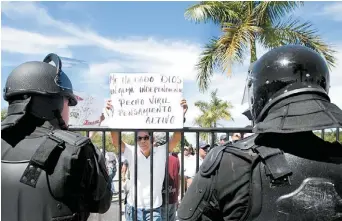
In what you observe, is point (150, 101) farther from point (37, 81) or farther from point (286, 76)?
point (286, 76)

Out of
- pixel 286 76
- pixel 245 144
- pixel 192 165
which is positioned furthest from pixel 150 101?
pixel 192 165

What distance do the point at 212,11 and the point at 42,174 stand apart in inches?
713

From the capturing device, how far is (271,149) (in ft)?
5.55

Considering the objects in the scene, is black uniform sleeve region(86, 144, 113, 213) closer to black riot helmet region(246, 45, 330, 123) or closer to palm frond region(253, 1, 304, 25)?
black riot helmet region(246, 45, 330, 123)

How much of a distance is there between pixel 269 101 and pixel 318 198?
0.49 m

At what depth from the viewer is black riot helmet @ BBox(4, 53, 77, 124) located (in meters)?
2.44

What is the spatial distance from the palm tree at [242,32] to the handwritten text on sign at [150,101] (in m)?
13.9

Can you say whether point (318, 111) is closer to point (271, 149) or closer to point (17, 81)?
point (271, 149)

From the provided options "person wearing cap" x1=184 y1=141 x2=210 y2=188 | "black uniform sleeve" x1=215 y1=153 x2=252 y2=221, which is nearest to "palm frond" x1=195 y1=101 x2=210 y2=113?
"person wearing cap" x1=184 y1=141 x2=210 y2=188

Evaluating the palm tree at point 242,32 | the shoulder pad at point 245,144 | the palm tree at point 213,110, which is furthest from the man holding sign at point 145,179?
the palm tree at point 213,110

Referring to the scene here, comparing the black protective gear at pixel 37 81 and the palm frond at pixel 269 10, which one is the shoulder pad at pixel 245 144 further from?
the palm frond at pixel 269 10

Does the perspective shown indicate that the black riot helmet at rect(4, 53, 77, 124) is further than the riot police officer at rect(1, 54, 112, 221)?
Yes

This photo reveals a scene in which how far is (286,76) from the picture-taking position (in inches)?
69.1

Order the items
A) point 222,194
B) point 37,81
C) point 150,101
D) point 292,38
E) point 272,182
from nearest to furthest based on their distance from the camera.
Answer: point 272,182, point 222,194, point 37,81, point 150,101, point 292,38
